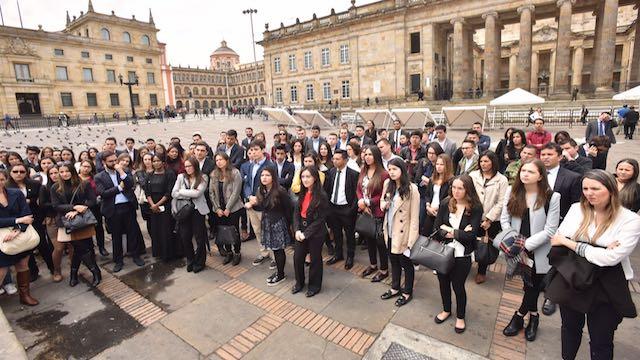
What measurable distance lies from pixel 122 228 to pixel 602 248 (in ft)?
20.6

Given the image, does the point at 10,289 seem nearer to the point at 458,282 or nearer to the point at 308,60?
the point at 458,282

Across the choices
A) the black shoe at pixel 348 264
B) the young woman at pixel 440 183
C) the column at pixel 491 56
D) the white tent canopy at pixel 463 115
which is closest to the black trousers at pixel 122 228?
the black shoe at pixel 348 264

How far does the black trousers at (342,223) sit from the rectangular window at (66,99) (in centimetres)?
5588

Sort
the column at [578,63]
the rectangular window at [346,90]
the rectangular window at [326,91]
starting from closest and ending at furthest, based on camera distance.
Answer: the rectangular window at [346,90] < the column at [578,63] < the rectangular window at [326,91]

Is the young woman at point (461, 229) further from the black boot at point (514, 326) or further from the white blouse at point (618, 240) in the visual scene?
the white blouse at point (618, 240)

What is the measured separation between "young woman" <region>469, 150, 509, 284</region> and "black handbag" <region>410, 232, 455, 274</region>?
0.76 meters

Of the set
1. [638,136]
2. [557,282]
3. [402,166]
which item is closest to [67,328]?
[402,166]

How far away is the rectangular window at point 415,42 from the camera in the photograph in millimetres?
35438

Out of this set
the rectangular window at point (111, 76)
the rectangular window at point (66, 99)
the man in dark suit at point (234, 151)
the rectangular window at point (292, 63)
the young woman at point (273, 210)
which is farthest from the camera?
the rectangular window at point (111, 76)

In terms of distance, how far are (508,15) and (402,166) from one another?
117 ft

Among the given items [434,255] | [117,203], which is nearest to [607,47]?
[434,255]

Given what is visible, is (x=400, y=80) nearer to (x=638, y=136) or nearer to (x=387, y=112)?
(x=387, y=112)

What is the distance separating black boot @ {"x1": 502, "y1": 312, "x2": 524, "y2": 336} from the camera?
11.4 ft

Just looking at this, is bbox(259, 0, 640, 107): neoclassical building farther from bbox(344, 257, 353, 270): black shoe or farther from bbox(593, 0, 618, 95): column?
bbox(344, 257, 353, 270): black shoe
